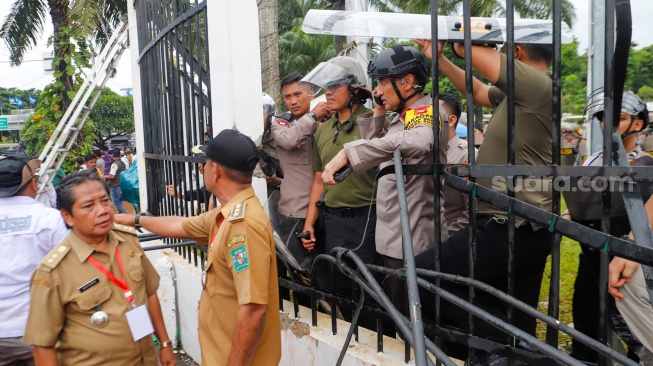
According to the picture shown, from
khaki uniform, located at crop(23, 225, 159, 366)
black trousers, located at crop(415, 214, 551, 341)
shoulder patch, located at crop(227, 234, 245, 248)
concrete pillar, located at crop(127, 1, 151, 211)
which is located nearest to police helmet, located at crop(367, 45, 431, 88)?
black trousers, located at crop(415, 214, 551, 341)

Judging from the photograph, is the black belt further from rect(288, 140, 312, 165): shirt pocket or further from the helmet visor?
the helmet visor

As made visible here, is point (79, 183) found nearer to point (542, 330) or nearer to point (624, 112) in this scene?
point (624, 112)

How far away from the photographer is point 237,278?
7.32ft

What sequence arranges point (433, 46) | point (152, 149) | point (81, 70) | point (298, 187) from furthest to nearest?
1. point (81, 70)
2. point (152, 149)
3. point (298, 187)
4. point (433, 46)

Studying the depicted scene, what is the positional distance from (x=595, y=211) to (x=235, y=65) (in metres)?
2.27

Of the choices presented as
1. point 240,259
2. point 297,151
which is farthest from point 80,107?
point 240,259

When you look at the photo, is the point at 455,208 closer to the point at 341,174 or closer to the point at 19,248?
the point at 341,174

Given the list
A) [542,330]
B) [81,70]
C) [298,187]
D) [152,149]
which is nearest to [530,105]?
[298,187]

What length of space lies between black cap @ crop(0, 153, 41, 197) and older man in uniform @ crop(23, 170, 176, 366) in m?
0.75

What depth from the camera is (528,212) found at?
1.96 metres

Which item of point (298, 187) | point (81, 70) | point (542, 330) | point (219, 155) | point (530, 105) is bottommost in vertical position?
point (542, 330)

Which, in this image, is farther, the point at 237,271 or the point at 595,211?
the point at 595,211

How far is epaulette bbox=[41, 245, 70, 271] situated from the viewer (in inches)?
95.0

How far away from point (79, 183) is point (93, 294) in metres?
0.53
